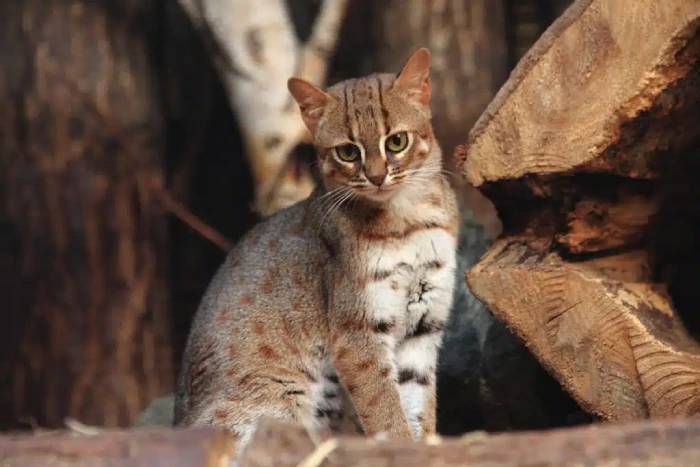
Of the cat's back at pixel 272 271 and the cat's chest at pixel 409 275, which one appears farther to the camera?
the cat's back at pixel 272 271

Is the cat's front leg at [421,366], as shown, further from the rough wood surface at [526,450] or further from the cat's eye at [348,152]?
the rough wood surface at [526,450]

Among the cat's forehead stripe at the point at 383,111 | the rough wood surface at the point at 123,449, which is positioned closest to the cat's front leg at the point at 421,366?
the cat's forehead stripe at the point at 383,111

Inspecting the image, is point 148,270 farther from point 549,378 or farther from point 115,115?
point 549,378

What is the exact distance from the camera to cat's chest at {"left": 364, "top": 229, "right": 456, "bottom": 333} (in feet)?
10.7

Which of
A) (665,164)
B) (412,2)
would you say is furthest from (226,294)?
(412,2)

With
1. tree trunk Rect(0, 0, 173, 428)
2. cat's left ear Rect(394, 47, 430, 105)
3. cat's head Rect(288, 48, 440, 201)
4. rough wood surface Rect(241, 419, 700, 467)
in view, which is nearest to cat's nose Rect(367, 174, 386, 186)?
cat's head Rect(288, 48, 440, 201)

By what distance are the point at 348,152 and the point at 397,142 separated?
0.16 m

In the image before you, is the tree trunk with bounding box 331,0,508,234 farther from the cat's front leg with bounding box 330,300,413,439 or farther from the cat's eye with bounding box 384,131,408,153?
the cat's front leg with bounding box 330,300,413,439

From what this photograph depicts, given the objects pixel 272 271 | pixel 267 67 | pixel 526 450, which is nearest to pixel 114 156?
pixel 267 67

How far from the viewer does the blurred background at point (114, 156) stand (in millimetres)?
4652

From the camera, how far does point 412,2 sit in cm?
495

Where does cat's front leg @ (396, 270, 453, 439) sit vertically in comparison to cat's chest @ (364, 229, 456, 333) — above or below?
below

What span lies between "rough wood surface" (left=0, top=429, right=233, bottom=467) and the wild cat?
1.21 metres

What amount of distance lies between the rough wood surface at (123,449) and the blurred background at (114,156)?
2675mm
